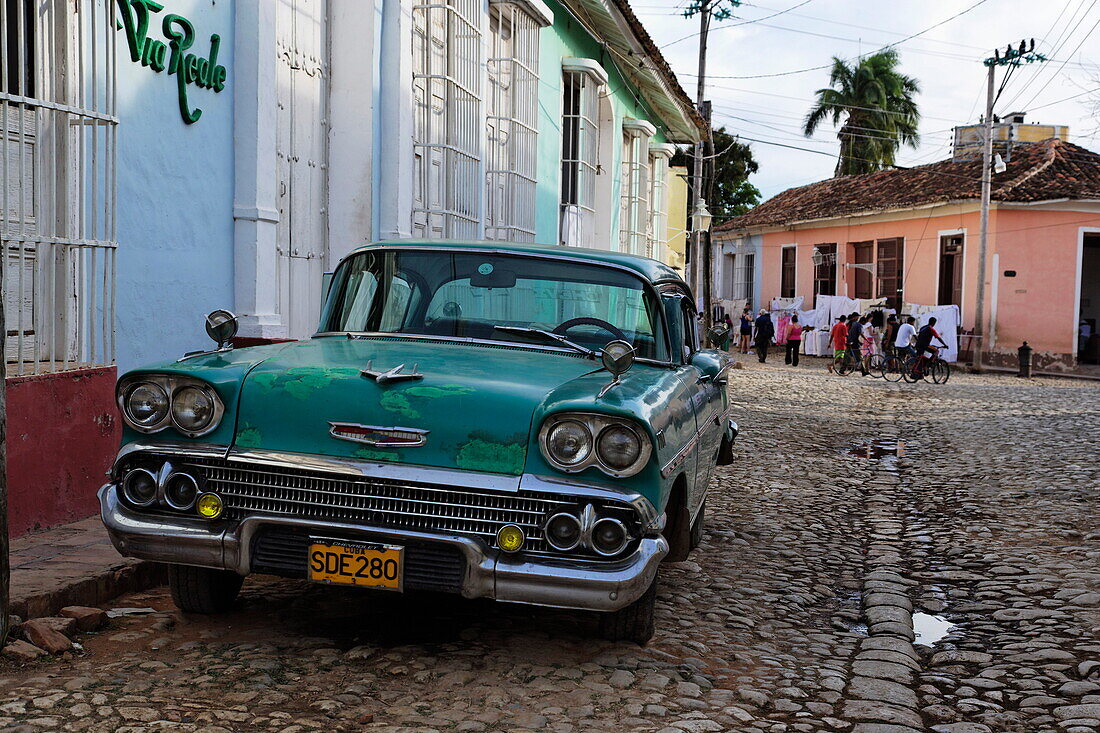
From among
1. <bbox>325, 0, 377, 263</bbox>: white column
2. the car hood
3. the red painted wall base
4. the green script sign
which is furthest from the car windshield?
<bbox>325, 0, 377, 263</bbox>: white column

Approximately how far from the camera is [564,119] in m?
16.0

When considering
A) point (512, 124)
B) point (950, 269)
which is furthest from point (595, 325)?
point (950, 269)

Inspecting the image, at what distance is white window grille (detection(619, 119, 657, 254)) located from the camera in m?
19.3

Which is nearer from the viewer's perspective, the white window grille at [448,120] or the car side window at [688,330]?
the car side window at [688,330]

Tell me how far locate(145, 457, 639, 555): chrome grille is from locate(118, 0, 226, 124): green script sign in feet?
10.8

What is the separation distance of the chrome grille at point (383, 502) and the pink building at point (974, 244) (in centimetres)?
2767

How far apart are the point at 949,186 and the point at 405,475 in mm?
30649

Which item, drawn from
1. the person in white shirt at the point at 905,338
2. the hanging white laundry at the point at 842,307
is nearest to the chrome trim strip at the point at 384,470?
the person in white shirt at the point at 905,338

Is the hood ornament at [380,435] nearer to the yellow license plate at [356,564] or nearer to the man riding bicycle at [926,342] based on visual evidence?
the yellow license plate at [356,564]

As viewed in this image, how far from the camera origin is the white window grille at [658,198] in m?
22.4

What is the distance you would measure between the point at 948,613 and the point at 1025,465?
16.6ft

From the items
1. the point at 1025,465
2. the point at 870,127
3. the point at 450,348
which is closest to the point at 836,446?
the point at 1025,465

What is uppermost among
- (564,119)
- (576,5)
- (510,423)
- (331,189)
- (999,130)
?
(999,130)

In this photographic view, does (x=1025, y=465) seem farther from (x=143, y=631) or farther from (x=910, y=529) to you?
(x=143, y=631)
